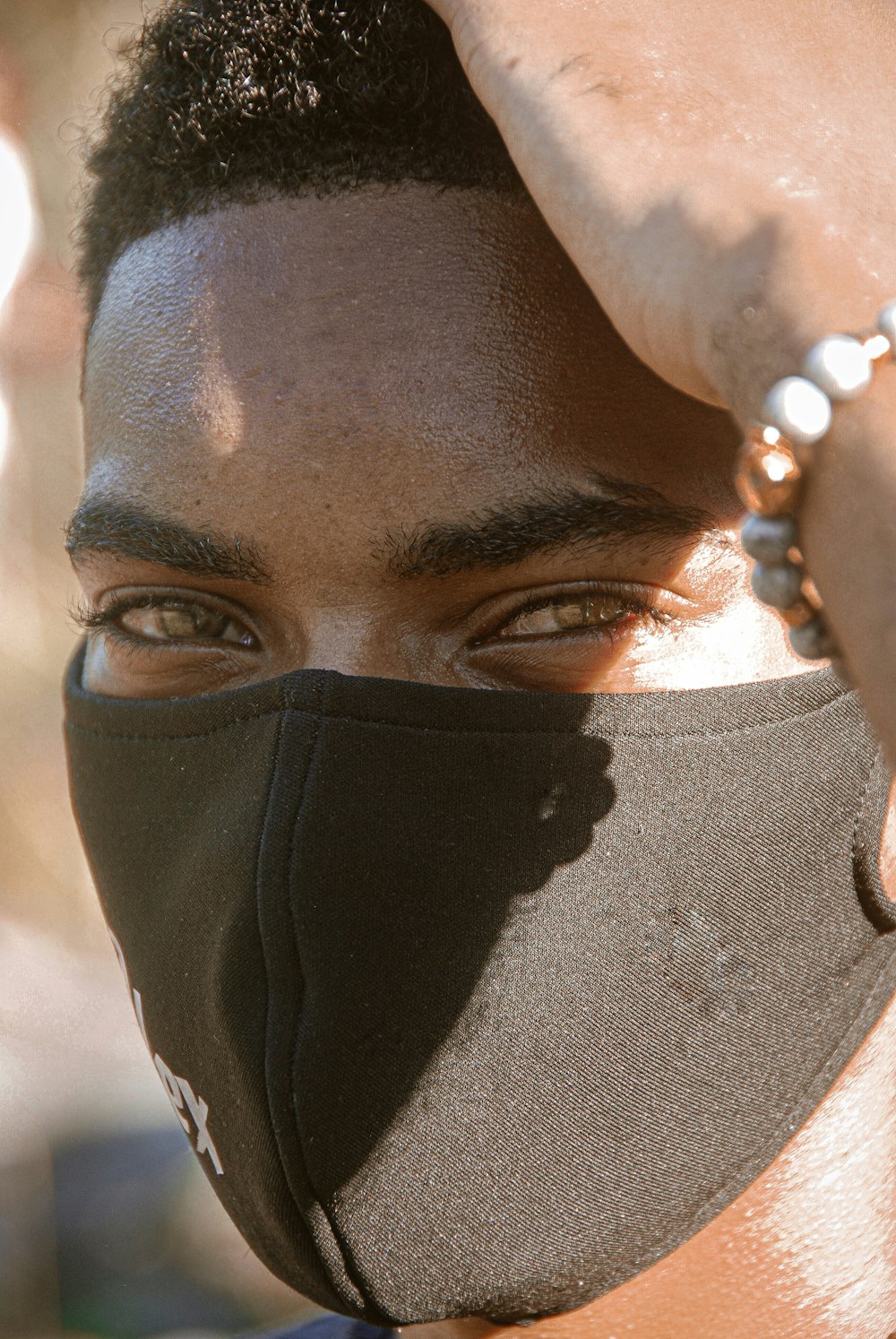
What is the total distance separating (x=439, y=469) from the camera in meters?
1.54

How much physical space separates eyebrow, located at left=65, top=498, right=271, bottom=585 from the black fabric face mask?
184mm

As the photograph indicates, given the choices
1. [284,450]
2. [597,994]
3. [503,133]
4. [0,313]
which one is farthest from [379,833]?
[0,313]

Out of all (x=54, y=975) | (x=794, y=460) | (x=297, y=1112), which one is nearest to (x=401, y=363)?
(x=794, y=460)

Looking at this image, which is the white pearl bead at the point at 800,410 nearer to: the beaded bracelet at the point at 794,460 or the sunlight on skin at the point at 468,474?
the beaded bracelet at the point at 794,460

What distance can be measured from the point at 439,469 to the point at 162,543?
0.41 m

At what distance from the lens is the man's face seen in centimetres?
154

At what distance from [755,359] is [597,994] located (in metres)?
0.78

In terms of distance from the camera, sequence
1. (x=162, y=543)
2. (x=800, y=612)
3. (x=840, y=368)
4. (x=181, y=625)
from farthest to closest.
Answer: (x=181, y=625) → (x=162, y=543) → (x=800, y=612) → (x=840, y=368)

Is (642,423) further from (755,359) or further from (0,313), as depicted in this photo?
(0,313)

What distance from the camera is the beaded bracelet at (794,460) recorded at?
0.91 meters

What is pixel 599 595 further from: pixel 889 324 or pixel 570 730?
pixel 889 324

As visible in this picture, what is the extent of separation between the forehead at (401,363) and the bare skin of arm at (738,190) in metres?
0.26

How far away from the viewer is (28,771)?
4.86 metres

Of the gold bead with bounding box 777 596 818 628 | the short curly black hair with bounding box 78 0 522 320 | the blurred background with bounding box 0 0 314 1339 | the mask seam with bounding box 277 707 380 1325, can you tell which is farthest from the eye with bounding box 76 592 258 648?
the blurred background with bounding box 0 0 314 1339
